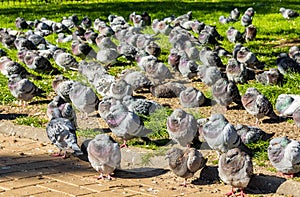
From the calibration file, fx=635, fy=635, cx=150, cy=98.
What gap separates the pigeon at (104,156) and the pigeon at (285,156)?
1313 mm

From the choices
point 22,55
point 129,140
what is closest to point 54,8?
point 22,55

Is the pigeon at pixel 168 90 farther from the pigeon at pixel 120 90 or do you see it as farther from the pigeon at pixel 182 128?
the pigeon at pixel 182 128

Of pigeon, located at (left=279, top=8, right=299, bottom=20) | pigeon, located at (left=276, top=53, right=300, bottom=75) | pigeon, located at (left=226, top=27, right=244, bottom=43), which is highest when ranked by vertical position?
pigeon, located at (left=279, top=8, right=299, bottom=20)

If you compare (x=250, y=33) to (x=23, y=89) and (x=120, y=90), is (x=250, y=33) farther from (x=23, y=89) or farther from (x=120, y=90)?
(x=23, y=89)

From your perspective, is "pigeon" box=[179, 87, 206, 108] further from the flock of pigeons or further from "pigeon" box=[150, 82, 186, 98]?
"pigeon" box=[150, 82, 186, 98]

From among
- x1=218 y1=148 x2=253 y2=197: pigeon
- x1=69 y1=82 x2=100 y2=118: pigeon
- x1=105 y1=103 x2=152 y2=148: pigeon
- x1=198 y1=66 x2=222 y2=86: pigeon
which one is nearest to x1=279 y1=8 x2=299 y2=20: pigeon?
x1=198 y1=66 x2=222 y2=86: pigeon

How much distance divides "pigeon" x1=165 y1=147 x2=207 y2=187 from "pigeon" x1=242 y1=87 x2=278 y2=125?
1.56m

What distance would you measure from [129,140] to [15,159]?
3.71 feet

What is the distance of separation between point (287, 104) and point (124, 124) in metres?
1.94

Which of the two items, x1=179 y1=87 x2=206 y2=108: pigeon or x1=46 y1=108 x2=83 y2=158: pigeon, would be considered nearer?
x1=46 y1=108 x2=83 y2=158: pigeon

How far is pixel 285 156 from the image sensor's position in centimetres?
521

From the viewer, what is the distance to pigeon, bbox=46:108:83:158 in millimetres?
5883

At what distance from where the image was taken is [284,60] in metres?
8.72

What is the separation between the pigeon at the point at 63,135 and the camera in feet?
19.3
